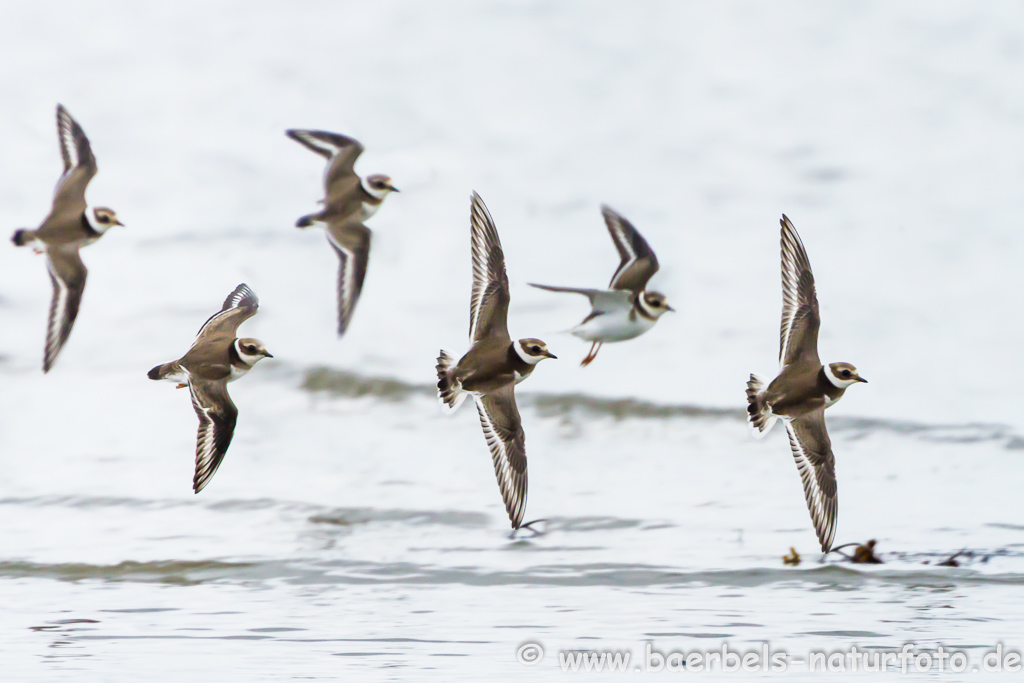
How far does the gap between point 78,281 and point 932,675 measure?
3699 millimetres

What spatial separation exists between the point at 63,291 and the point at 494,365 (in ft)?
7.15

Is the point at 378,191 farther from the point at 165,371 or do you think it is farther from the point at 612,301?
the point at 165,371

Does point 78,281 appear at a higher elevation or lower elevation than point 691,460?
higher

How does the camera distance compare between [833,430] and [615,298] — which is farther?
[833,430]

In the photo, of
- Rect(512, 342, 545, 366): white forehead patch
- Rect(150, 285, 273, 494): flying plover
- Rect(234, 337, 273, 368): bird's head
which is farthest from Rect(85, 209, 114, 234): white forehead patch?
Rect(512, 342, 545, 366): white forehead patch

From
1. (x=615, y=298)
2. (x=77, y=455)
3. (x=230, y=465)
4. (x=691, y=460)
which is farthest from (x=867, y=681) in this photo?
(x=77, y=455)

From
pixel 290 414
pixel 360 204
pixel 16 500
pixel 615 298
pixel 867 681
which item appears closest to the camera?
pixel 867 681

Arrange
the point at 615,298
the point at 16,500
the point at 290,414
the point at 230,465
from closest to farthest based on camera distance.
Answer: the point at 615,298, the point at 16,500, the point at 230,465, the point at 290,414

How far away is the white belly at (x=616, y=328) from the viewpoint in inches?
226

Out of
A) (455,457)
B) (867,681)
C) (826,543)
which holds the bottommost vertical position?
(867,681)

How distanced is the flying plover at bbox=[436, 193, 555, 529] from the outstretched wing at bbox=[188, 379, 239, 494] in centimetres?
71

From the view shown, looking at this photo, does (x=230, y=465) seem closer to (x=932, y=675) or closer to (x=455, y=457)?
(x=455, y=457)

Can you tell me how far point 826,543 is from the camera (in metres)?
4.67

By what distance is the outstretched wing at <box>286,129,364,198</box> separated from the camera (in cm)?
681
